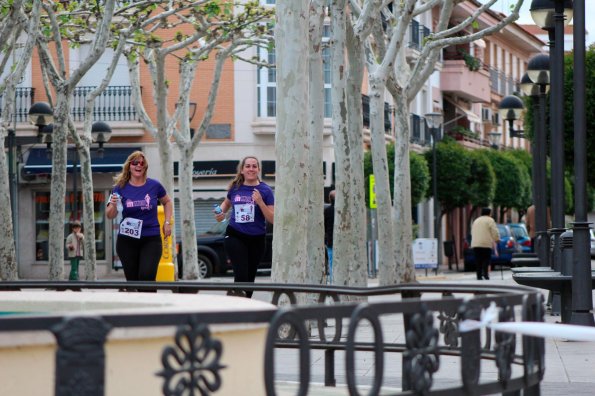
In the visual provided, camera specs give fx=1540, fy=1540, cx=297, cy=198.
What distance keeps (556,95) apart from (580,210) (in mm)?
2205

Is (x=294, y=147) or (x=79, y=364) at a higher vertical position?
(x=294, y=147)

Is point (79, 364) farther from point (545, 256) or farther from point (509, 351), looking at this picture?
point (545, 256)

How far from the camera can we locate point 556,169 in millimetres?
18453

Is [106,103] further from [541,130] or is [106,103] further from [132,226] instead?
[132,226]

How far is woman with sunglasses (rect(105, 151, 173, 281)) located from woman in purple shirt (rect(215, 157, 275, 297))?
641mm

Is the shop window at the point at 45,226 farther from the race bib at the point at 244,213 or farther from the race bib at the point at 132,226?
the race bib at the point at 132,226

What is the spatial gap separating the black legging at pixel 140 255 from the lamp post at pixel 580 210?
411 cm

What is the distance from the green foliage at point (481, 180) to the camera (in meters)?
58.9

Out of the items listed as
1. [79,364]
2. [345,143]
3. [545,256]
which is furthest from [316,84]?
[79,364]

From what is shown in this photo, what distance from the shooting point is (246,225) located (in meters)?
14.8

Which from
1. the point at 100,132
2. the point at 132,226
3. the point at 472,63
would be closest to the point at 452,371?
the point at 132,226

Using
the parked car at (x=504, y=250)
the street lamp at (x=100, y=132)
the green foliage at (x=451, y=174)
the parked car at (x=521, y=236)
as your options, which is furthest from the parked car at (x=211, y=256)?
the green foliage at (x=451, y=174)

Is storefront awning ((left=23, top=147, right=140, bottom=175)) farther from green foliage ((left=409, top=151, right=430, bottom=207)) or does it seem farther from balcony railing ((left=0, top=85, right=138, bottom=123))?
green foliage ((left=409, top=151, right=430, bottom=207))

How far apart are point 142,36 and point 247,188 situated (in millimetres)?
16285
